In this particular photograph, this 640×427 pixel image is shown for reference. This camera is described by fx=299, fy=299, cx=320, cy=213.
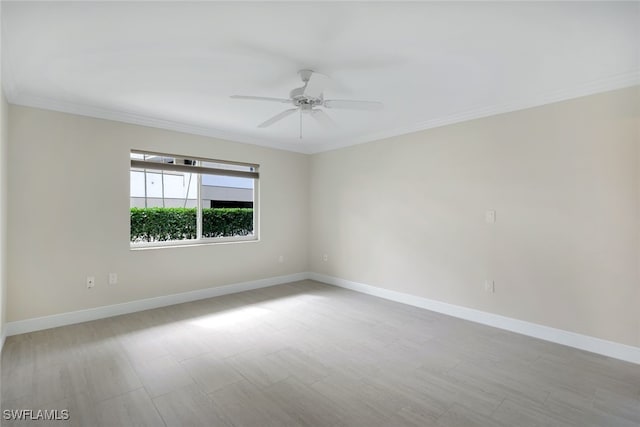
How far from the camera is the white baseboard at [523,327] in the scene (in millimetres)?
2613

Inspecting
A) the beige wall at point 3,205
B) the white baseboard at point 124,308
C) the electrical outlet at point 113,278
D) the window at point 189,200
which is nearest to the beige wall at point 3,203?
the beige wall at point 3,205

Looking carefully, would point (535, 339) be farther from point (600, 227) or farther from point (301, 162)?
point (301, 162)

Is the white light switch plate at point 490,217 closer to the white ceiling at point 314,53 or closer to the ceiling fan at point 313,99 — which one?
the white ceiling at point 314,53

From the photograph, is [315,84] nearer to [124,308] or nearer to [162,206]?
[162,206]

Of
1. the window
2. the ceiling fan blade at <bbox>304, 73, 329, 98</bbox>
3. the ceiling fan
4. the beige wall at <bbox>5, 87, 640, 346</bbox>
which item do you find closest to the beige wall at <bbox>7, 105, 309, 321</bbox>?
the beige wall at <bbox>5, 87, 640, 346</bbox>

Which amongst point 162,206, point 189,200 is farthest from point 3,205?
point 189,200

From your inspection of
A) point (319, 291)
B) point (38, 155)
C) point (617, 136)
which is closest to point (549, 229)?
point (617, 136)

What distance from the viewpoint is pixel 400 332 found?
3.18m

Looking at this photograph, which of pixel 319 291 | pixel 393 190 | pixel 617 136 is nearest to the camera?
pixel 617 136

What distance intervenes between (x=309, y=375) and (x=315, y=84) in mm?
2312

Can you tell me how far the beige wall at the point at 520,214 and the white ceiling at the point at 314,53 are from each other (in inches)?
14.2

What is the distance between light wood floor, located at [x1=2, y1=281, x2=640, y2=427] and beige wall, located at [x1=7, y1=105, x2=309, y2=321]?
431mm

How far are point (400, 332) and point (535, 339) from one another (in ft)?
4.33

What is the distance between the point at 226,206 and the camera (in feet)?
15.7
